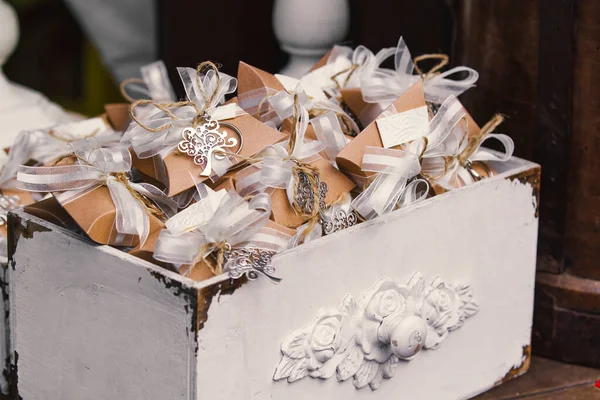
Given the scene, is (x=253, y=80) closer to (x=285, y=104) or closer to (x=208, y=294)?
(x=285, y=104)

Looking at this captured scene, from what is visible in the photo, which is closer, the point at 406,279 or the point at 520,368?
the point at 406,279

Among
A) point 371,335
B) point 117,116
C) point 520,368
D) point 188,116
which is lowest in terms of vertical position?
point 520,368

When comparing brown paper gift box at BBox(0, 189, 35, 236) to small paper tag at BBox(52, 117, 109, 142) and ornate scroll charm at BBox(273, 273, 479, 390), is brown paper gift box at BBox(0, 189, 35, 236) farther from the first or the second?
ornate scroll charm at BBox(273, 273, 479, 390)

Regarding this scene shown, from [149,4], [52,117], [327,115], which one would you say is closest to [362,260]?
[327,115]

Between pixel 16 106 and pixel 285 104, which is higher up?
pixel 285 104

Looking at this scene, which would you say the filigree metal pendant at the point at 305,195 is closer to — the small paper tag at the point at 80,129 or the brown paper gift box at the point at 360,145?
the brown paper gift box at the point at 360,145

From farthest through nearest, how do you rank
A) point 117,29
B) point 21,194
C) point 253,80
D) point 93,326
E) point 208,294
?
point 117,29 < point 21,194 < point 253,80 < point 93,326 < point 208,294

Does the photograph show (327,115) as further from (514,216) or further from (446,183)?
(514,216)

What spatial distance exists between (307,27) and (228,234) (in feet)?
2.05

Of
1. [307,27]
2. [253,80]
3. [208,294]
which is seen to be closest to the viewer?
[208,294]

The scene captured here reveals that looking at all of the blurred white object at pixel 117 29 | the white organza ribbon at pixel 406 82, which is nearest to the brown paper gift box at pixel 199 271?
the white organza ribbon at pixel 406 82

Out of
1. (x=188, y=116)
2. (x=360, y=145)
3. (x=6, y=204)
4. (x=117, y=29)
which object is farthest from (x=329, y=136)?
(x=117, y=29)

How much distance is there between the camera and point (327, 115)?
106 centimetres

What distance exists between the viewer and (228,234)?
902mm
